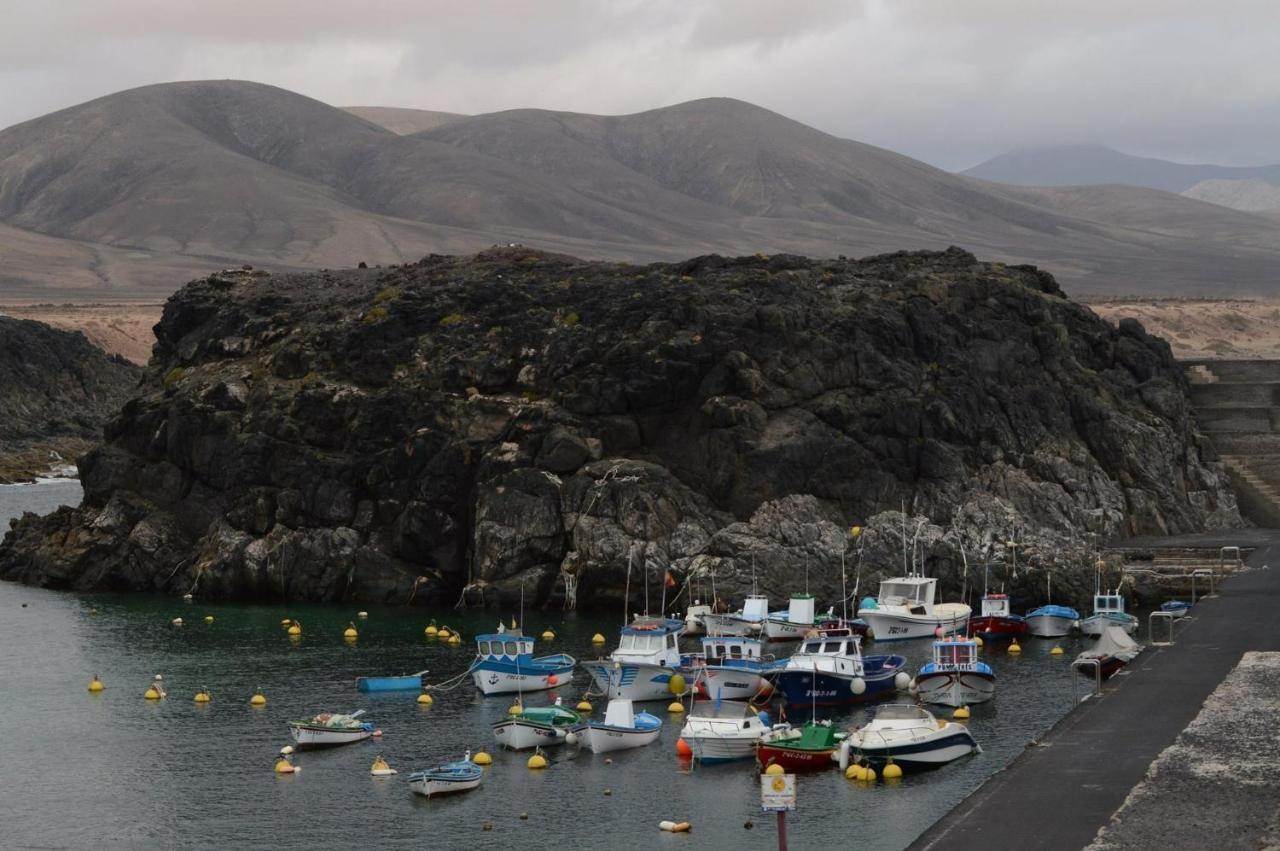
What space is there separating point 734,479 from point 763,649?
1826cm

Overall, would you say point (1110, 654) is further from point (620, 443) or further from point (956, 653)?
point (620, 443)

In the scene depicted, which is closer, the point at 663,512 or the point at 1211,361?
the point at 663,512

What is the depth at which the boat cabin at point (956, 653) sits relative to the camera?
7938 cm

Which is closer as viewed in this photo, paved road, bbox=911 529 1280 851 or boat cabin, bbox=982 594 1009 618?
paved road, bbox=911 529 1280 851

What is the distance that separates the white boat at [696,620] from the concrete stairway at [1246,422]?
50784 mm

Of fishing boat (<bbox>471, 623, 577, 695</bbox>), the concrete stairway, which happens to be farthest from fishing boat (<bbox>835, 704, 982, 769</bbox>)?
the concrete stairway

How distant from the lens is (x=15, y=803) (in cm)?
6500

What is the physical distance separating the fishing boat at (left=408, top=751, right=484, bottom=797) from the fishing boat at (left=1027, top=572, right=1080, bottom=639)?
41298mm

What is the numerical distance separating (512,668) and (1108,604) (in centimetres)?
3495

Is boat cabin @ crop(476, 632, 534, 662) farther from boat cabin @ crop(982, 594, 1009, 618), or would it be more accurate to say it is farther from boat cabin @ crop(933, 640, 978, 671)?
boat cabin @ crop(982, 594, 1009, 618)

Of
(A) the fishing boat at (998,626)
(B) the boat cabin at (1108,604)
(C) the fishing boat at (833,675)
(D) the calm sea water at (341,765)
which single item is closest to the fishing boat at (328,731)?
(D) the calm sea water at (341,765)

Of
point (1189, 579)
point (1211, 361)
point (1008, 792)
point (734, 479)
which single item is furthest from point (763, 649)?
point (1211, 361)

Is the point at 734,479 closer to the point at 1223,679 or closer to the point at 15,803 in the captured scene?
the point at 1223,679

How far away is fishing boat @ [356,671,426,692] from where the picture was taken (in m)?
83.6
